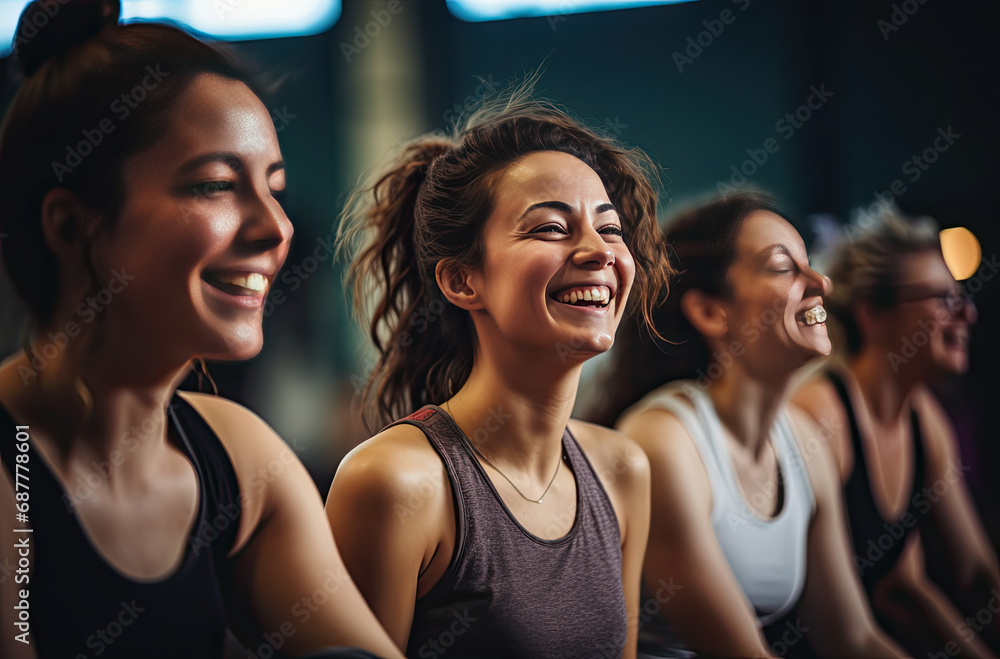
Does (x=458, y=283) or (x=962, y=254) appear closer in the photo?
(x=458, y=283)

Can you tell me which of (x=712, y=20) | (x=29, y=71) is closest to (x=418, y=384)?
(x=29, y=71)

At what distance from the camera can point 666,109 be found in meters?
Result: 1.47

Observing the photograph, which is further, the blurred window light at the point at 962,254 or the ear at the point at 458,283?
the blurred window light at the point at 962,254

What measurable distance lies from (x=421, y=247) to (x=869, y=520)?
0.95m

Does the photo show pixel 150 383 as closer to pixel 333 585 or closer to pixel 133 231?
pixel 133 231

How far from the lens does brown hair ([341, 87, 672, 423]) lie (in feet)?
4.23

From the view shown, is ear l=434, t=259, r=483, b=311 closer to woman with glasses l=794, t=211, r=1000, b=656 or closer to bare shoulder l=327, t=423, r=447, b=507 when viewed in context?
bare shoulder l=327, t=423, r=447, b=507

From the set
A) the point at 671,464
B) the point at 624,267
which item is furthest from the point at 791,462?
the point at 624,267

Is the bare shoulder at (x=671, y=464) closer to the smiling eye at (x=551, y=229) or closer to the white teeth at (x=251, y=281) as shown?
Result: the smiling eye at (x=551, y=229)

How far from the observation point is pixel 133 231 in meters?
1.13

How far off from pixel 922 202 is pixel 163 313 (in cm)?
133

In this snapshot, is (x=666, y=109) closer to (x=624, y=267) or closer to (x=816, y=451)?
(x=624, y=267)

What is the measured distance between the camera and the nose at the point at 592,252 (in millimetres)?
1271

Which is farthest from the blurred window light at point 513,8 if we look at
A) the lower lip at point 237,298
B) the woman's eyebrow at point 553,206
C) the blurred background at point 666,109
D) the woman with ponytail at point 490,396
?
the lower lip at point 237,298
